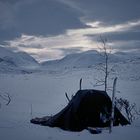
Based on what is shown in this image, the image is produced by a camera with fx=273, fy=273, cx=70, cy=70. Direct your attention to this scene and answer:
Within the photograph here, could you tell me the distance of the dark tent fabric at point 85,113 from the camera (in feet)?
46.0

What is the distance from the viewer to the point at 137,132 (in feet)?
44.0

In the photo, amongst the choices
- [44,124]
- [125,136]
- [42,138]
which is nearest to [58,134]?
[42,138]

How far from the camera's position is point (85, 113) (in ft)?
46.8

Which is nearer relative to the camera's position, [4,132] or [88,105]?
[4,132]

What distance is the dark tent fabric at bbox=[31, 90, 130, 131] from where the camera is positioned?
1401 cm

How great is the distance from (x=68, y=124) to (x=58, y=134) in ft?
4.27

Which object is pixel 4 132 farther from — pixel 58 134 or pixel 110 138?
pixel 110 138

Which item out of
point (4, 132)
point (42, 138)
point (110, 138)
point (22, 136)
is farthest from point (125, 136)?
point (4, 132)

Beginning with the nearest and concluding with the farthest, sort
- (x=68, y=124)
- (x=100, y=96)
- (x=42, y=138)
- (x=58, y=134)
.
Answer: (x=42, y=138) < (x=58, y=134) < (x=68, y=124) < (x=100, y=96)

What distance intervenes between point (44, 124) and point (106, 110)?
3.41 metres

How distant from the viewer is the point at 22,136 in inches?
464

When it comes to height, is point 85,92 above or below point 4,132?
above

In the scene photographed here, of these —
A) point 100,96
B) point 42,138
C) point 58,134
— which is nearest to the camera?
point 42,138

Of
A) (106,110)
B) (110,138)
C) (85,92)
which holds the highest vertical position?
(85,92)
